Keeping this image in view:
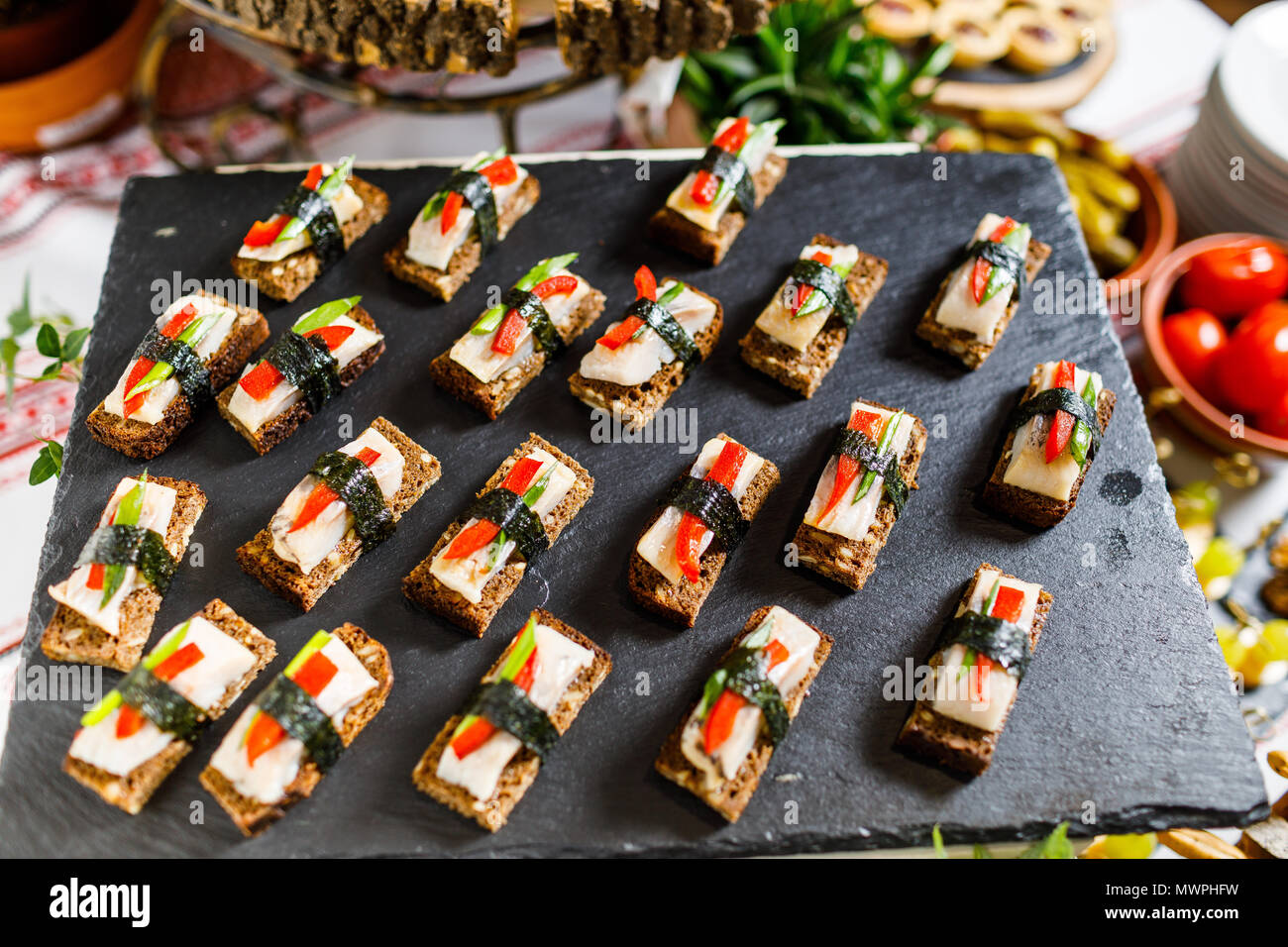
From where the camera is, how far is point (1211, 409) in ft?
12.9

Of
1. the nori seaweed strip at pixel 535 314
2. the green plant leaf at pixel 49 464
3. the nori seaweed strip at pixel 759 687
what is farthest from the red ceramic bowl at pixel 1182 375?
the green plant leaf at pixel 49 464

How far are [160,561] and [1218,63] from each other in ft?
16.3

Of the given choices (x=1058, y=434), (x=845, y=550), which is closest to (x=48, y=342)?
(x=845, y=550)

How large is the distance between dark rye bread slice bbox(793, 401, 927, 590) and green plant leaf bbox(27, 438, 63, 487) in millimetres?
2707

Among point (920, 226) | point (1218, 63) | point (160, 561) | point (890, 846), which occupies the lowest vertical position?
point (890, 846)

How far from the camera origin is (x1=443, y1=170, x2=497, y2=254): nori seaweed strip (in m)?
3.72

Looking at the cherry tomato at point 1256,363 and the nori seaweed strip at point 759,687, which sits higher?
the cherry tomato at point 1256,363

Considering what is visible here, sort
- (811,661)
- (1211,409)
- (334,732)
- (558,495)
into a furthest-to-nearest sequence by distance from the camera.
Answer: (1211,409)
(558,495)
(811,661)
(334,732)

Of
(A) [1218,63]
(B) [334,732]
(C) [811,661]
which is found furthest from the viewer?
(A) [1218,63]

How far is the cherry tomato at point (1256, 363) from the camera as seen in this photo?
379 centimetres

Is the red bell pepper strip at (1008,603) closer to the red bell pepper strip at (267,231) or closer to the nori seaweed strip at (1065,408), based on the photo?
the nori seaweed strip at (1065,408)

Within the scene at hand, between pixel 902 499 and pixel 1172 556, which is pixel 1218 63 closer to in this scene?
pixel 1172 556

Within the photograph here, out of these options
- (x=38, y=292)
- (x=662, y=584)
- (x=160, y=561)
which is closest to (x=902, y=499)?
(x=662, y=584)

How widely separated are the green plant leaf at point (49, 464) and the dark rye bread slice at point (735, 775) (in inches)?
95.8
